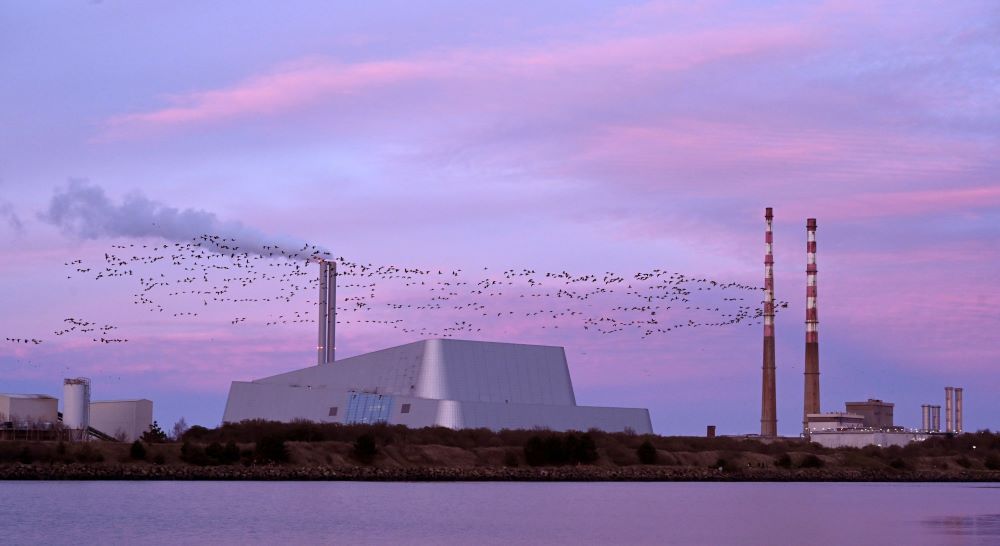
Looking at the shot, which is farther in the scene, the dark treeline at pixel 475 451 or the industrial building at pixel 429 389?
the industrial building at pixel 429 389

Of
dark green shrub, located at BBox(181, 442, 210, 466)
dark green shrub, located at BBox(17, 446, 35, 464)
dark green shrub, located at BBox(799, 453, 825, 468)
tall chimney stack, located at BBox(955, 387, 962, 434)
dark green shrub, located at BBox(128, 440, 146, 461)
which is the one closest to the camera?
dark green shrub, located at BBox(17, 446, 35, 464)

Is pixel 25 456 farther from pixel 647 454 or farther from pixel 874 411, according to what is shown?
pixel 874 411

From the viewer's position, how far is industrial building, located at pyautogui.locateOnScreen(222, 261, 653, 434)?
74.7 meters

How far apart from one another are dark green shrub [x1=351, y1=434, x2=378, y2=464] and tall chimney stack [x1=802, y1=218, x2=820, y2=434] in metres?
33.1

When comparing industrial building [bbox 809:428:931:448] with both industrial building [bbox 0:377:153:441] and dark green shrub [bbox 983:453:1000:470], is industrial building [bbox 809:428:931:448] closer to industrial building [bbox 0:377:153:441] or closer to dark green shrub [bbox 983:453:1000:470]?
dark green shrub [bbox 983:453:1000:470]

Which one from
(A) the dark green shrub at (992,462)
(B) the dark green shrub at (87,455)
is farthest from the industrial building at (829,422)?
(B) the dark green shrub at (87,455)

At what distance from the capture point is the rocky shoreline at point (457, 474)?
196 ft

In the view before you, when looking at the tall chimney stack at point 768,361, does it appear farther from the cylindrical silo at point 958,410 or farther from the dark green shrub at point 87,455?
the dark green shrub at point 87,455
